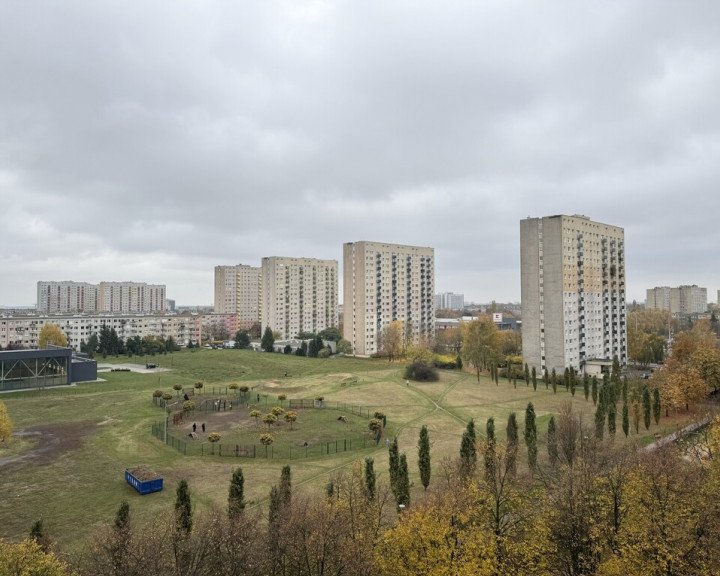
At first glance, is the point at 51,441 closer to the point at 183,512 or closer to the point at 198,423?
the point at 198,423

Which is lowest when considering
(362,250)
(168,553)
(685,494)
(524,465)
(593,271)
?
(524,465)

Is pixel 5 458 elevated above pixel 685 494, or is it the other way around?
pixel 685 494

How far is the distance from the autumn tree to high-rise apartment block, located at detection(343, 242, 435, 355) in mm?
33348

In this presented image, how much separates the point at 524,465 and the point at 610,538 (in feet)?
58.2

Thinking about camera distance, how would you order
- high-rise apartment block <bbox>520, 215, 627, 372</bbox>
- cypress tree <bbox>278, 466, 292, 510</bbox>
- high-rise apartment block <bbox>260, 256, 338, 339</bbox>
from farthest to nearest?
high-rise apartment block <bbox>260, 256, 338, 339</bbox> → high-rise apartment block <bbox>520, 215, 627, 372</bbox> → cypress tree <bbox>278, 466, 292, 510</bbox>

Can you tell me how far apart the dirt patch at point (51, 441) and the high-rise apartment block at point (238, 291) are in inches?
5585

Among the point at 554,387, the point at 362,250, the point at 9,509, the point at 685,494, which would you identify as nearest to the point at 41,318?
the point at 362,250

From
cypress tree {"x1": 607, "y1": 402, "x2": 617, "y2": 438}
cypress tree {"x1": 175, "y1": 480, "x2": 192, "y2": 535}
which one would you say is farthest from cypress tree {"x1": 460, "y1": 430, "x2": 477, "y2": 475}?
cypress tree {"x1": 175, "y1": 480, "x2": 192, "y2": 535}

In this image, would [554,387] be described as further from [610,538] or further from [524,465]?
[610,538]

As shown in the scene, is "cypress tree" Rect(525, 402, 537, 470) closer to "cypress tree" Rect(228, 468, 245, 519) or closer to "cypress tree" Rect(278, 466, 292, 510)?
"cypress tree" Rect(278, 466, 292, 510)

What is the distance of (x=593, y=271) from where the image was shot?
88188 millimetres

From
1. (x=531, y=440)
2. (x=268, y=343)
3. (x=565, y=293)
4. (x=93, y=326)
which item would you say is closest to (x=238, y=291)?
(x=93, y=326)

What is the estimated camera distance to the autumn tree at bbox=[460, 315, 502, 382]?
275 ft

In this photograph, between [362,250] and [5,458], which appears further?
[362,250]
